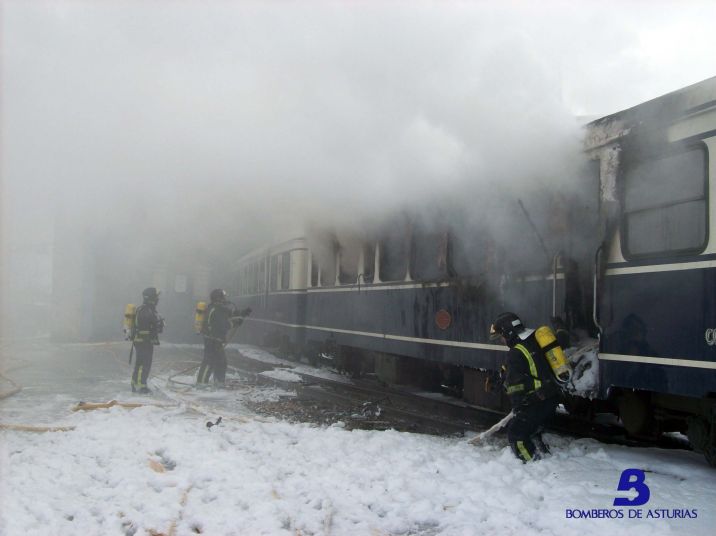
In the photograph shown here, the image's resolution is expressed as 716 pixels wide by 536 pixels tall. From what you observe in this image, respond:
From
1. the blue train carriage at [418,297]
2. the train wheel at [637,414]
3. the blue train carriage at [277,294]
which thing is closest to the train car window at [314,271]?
the blue train carriage at [418,297]

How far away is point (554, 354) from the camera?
4957 millimetres

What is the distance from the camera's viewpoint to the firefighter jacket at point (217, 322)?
9633 mm

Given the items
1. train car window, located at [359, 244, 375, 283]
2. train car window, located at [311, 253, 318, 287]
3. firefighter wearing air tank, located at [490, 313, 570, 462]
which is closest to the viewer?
firefighter wearing air tank, located at [490, 313, 570, 462]

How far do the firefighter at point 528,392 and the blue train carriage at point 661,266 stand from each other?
1.61 feet

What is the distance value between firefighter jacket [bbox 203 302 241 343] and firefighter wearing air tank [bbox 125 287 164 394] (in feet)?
2.53

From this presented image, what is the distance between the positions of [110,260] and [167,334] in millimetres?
3708

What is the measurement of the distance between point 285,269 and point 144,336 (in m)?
5.52

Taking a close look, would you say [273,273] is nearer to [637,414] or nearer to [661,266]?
[637,414]

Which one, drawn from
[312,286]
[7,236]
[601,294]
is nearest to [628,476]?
[601,294]

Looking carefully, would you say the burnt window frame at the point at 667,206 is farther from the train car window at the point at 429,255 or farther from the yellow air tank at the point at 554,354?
the train car window at the point at 429,255

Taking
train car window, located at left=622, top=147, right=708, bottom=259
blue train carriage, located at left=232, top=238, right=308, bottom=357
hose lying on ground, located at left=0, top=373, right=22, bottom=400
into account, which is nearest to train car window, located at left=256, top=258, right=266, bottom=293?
blue train carriage, located at left=232, top=238, right=308, bottom=357

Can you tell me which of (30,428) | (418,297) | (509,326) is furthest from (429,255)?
(30,428)

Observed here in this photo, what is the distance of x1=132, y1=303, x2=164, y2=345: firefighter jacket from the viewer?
8875 mm

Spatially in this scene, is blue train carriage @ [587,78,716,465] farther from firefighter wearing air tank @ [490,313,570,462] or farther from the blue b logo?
the blue b logo
